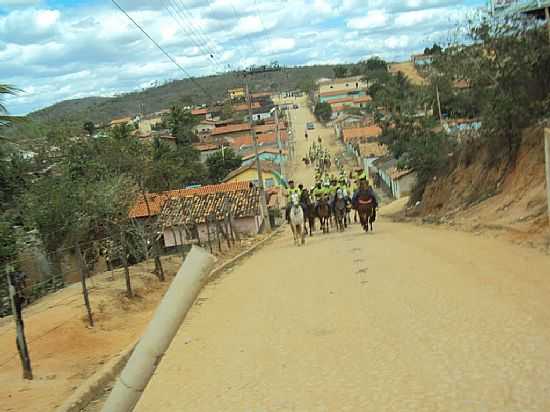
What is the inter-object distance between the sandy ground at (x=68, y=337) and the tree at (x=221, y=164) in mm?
53681

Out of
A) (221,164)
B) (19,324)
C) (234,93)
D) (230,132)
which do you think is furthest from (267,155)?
(19,324)

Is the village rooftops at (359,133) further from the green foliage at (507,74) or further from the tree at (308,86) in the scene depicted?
the tree at (308,86)

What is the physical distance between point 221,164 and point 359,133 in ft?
96.2

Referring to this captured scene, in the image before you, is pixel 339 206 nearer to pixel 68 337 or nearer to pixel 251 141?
pixel 68 337

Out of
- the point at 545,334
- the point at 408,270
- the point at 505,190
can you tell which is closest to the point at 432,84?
the point at 505,190

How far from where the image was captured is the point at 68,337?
43.9 feet

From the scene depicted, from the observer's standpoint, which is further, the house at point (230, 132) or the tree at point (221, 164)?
the house at point (230, 132)

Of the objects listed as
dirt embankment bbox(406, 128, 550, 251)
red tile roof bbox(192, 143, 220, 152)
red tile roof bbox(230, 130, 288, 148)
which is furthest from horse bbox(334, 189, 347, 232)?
red tile roof bbox(230, 130, 288, 148)

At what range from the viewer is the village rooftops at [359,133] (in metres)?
93.7

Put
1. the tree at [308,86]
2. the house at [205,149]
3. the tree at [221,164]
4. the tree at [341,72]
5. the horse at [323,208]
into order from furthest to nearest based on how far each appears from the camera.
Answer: the tree at [341,72]
the tree at [308,86]
the house at [205,149]
the tree at [221,164]
the horse at [323,208]

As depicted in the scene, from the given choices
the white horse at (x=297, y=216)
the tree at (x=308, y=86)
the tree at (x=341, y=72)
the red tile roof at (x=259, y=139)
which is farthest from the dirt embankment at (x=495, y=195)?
the tree at (x=341, y=72)

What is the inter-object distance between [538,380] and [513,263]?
281 inches

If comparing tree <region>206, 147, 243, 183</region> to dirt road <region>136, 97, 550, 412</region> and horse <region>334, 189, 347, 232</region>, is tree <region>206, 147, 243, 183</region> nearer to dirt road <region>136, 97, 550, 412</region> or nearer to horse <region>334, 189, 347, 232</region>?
horse <region>334, 189, 347, 232</region>

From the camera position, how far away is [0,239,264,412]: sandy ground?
380 inches
